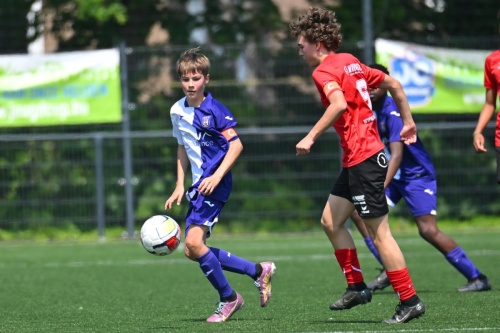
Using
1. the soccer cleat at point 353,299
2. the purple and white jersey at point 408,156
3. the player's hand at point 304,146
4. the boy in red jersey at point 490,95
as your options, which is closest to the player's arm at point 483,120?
the boy in red jersey at point 490,95

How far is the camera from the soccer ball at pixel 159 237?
24.3 feet

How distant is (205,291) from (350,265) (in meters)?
2.52

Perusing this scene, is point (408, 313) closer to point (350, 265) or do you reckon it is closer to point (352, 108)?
point (350, 265)

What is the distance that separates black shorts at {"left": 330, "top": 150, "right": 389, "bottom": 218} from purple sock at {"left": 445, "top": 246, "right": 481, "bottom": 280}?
2446 millimetres

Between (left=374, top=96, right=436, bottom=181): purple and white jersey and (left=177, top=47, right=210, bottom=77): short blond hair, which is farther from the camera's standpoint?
(left=374, top=96, right=436, bottom=181): purple and white jersey

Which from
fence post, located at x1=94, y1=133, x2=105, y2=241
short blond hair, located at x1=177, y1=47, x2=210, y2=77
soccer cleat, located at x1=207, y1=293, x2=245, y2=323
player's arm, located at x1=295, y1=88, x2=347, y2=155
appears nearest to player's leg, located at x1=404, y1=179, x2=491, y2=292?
soccer cleat, located at x1=207, y1=293, x2=245, y2=323

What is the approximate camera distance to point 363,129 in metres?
6.81

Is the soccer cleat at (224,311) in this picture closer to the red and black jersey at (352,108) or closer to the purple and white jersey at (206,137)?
the purple and white jersey at (206,137)

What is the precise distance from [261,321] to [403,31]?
12.3 meters

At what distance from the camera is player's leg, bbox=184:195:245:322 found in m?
7.34

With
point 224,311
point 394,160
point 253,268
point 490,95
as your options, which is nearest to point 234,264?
point 253,268

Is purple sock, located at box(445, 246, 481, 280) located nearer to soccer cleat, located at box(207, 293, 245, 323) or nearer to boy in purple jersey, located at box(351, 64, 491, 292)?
boy in purple jersey, located at box(351, 64, 491, 292)

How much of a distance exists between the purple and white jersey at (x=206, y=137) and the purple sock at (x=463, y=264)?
2426mm

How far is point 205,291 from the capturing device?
31.4 feet
